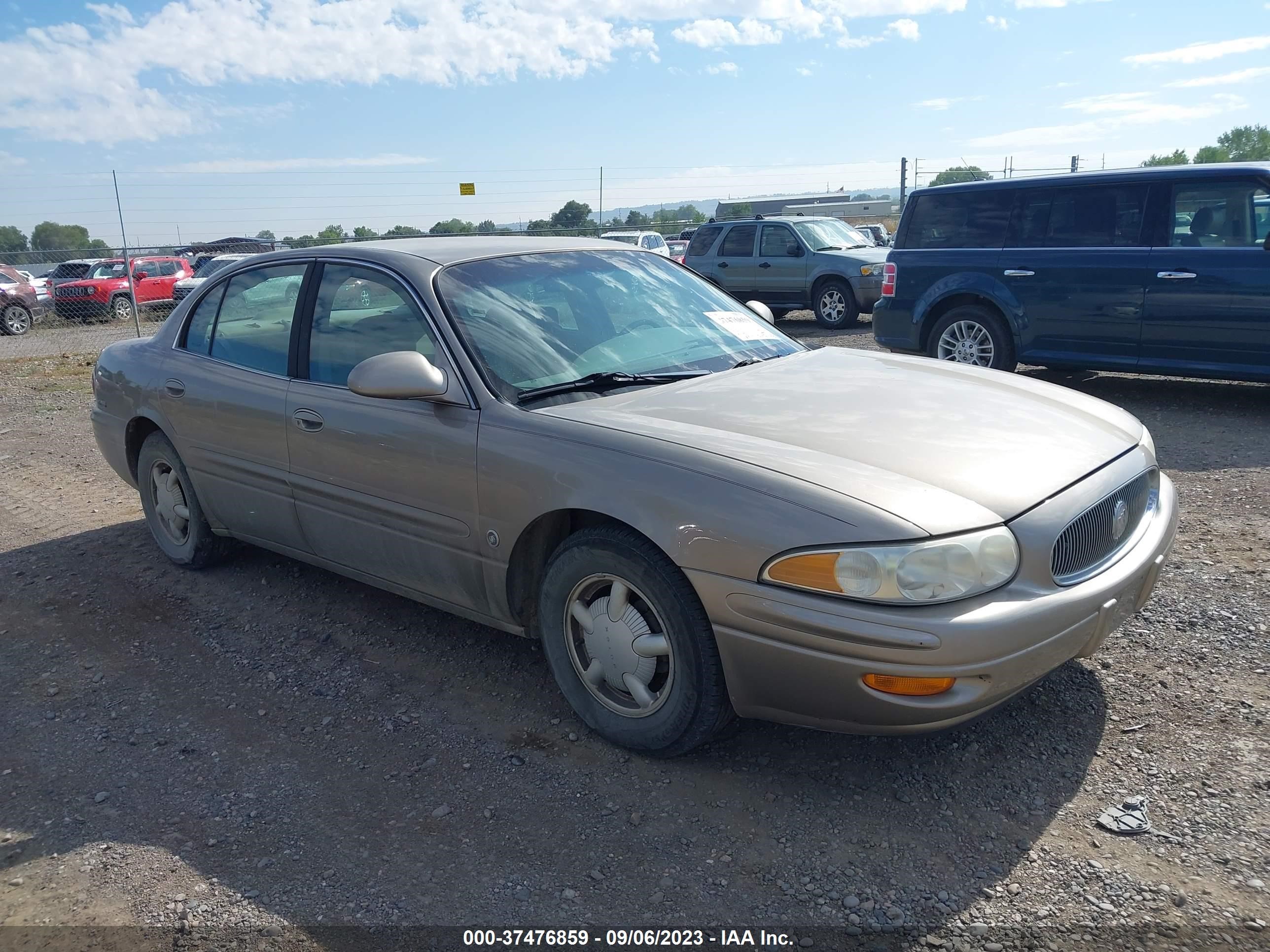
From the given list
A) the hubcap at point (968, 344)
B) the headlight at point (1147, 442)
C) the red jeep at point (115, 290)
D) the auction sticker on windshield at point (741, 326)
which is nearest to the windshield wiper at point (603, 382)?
the auction sticker on windshield at point (741, 326)

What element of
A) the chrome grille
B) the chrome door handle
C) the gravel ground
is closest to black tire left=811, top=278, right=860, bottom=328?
the gravel ground

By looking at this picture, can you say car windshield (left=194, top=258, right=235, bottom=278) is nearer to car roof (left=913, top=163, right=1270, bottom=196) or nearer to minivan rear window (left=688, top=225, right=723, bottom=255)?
minivan rear window (left=688, top=225, right=723, bottom=255)

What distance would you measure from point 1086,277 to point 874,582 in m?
6.46

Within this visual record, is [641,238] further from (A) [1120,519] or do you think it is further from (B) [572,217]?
(A) [1120,519]

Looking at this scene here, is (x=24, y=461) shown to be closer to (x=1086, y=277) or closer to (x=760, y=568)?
(x=760, y=568)

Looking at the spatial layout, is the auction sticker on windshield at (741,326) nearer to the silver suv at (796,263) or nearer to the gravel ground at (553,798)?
the gravel ground at (553,798)

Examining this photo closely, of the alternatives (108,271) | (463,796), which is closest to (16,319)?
(108,271)

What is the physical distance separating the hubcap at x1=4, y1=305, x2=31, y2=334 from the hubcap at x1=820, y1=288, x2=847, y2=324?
658 inches

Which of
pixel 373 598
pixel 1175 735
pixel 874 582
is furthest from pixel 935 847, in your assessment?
pixel 373 598

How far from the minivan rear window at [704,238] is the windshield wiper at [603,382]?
13.0 m

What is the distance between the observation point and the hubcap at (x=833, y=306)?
14688mm

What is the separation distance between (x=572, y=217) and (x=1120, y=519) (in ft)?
84.1

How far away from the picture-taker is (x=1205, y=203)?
7531 mm

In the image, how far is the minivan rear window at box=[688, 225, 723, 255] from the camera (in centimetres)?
1633
